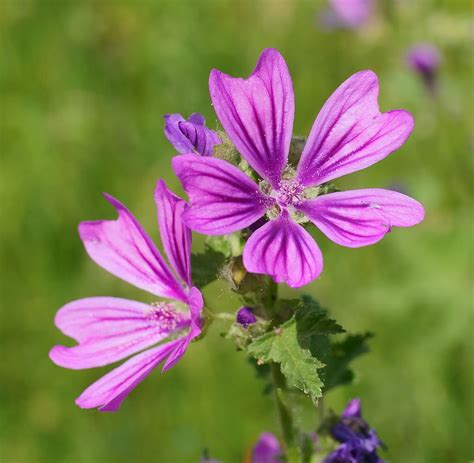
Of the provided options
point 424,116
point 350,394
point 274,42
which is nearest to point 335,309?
point 350,394

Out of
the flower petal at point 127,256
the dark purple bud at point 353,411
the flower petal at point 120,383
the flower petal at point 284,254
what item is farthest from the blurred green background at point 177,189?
the flower petal at point 284,254

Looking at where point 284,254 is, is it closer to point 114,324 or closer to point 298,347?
point 298,347

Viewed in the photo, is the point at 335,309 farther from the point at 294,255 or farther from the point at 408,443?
the point at 294,255

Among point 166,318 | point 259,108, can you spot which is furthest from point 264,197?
point 166,318

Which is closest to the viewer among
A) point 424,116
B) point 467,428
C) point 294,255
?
point 294,255

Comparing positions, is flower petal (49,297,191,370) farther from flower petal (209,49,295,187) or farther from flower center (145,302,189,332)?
flower petal (209,49,295,187)

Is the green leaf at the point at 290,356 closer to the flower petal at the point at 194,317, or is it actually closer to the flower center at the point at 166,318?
the flower petal at the point at 194,317

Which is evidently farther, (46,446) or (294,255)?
(46,446)
